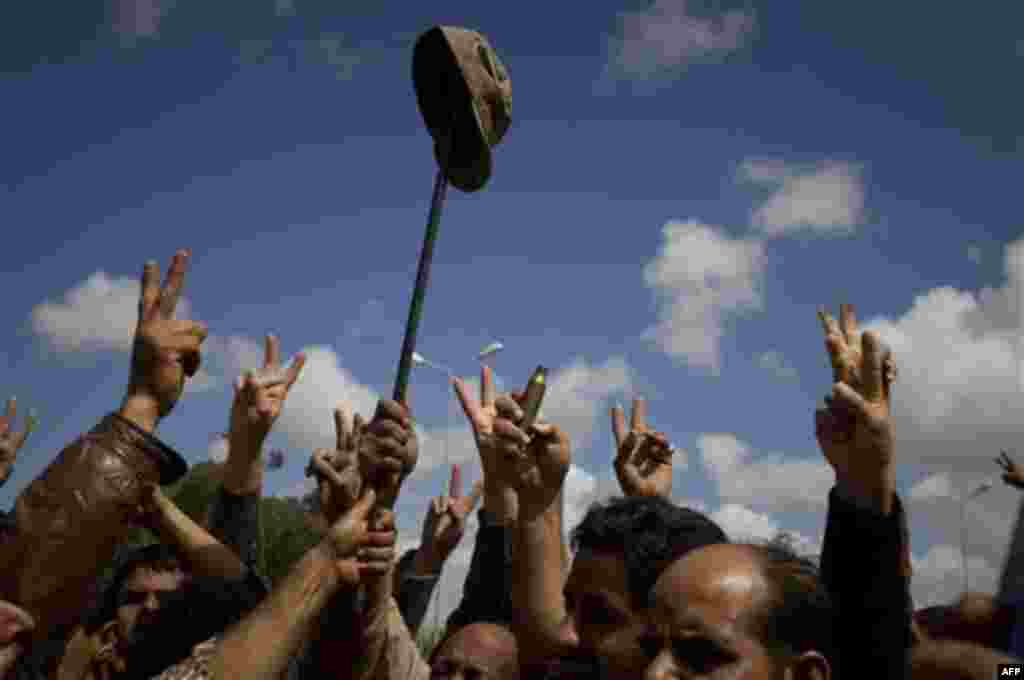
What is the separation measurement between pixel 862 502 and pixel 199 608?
2.00 m

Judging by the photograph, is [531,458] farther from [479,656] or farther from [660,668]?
[660,668]

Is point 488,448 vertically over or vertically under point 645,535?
over

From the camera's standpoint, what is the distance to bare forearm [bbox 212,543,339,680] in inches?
87.9

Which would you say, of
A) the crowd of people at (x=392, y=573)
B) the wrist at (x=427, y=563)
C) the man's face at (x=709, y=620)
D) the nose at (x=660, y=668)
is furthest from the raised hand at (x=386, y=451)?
the wrist at (x=427, y=563)

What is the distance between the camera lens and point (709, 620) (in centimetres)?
217

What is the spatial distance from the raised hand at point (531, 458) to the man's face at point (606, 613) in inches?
12.2

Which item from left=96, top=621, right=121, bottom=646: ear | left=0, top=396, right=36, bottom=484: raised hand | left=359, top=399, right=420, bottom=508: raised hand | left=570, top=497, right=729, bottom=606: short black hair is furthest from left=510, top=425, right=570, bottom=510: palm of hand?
left=0, top=396, right=36, bottom=484: raised hand

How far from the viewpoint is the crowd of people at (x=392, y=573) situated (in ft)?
7.26

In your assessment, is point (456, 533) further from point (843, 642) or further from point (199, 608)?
point (843, 642)

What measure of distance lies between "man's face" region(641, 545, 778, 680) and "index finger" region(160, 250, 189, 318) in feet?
5.59

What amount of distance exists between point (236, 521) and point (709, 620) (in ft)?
6.88

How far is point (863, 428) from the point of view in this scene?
2301 mm

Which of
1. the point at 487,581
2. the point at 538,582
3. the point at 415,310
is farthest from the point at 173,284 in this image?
the point at 487,581

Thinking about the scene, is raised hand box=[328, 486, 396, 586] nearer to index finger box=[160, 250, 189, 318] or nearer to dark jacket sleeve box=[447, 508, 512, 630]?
index finger box=[160, 250, 189, 318]
